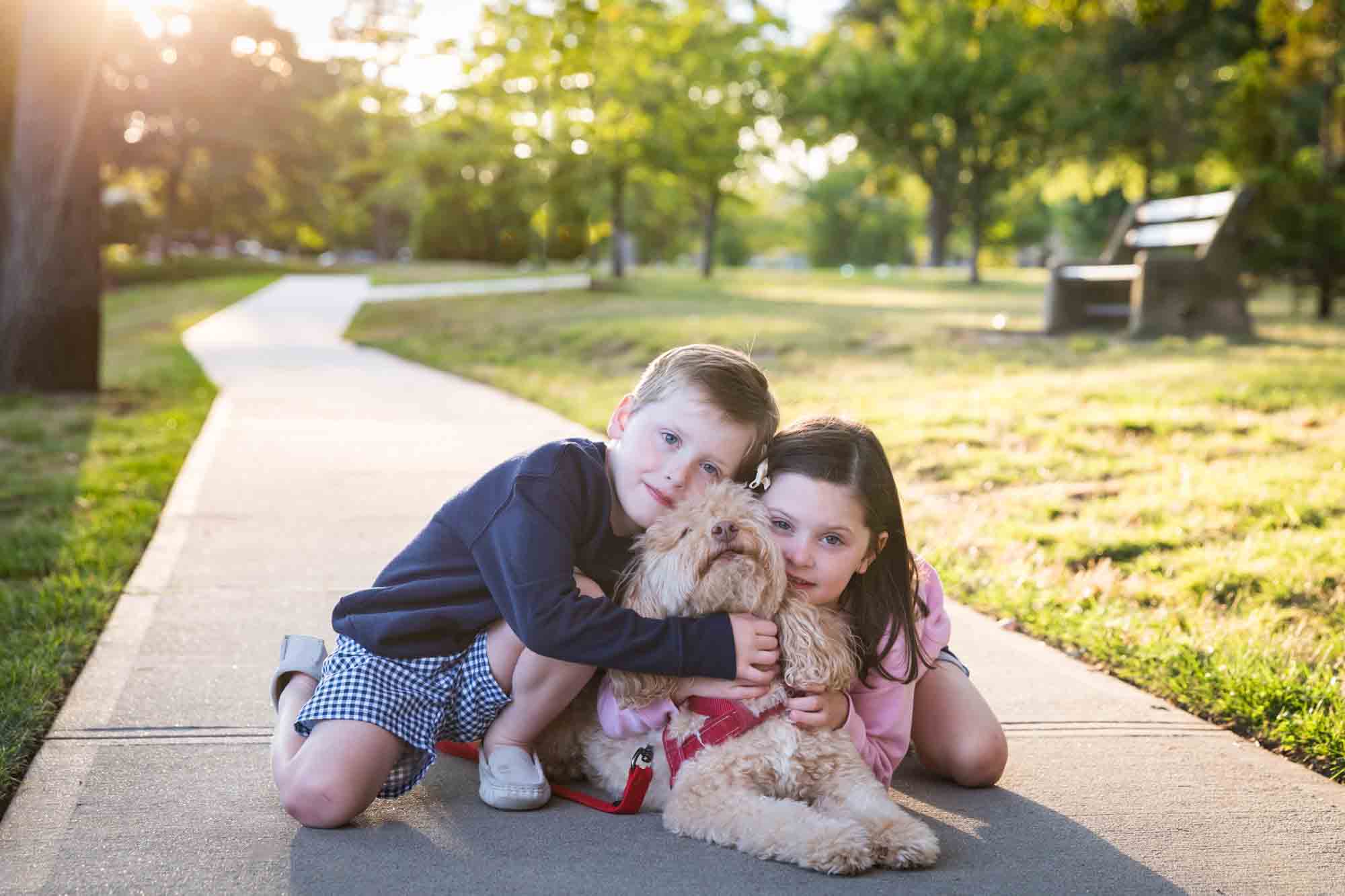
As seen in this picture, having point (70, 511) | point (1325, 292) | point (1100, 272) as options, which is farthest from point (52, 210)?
point (1325, 292)

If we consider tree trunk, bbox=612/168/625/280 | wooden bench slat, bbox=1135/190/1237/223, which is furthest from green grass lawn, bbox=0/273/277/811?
tree trunk, bbox=612/168/625/280

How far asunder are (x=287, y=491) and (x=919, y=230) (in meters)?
70.6

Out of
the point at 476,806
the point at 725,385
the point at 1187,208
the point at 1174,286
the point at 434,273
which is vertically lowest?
the point at 476,806

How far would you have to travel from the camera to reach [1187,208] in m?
13.2

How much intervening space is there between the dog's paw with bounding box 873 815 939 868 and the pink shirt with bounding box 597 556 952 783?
0.37m

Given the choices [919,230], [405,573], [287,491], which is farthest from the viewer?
[919,230]

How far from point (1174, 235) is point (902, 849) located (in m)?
11.6

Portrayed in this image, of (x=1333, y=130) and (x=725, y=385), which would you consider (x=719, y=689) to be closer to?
(x=725, y=385)

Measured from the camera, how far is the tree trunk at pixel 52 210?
9562 millimetres

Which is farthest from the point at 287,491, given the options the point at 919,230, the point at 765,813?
the point at 919,230

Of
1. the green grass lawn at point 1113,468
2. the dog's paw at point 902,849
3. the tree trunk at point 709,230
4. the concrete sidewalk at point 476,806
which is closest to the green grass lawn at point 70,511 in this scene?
the concrete sidewalk at point 476,806

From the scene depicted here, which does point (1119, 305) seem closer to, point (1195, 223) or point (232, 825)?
point (1195, 223)

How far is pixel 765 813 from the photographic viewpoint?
277 centimetres

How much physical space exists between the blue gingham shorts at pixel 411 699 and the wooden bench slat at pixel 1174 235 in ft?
33.8
